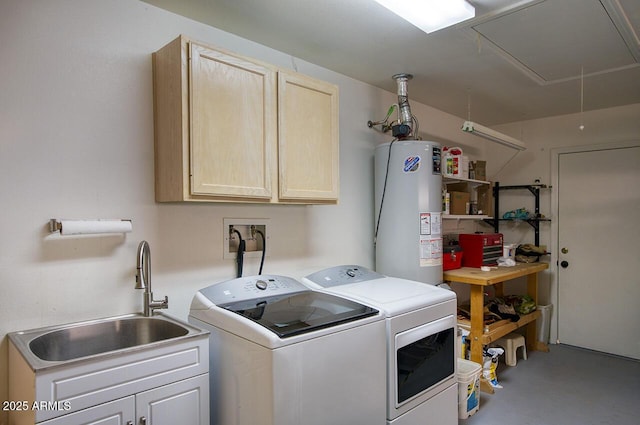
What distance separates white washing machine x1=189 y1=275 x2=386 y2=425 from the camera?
1431 millimetres

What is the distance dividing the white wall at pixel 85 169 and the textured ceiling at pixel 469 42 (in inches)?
13.0

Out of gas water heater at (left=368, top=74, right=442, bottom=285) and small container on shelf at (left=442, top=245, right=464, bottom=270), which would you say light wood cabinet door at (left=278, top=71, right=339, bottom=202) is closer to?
gas water heater at (left=368, top=74, right=442, bottom=285)

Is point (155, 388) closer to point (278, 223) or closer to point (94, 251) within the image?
point (94, 251)

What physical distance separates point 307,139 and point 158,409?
1451 millimetres

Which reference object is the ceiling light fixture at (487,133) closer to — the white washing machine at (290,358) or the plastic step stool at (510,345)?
the white washing machine at (290,358)

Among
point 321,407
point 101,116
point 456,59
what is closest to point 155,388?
point 321,407

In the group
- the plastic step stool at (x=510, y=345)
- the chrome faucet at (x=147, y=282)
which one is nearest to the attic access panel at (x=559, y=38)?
the chrome faucet at (x=147, y=282)

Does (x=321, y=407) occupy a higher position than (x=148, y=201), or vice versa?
(x=148, y=201)

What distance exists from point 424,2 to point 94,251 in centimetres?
189

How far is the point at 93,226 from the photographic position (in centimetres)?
162

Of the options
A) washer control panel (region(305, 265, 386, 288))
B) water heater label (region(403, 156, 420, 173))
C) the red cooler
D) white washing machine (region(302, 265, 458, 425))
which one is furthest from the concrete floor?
water heater label (region(403, 156, 420, 173))

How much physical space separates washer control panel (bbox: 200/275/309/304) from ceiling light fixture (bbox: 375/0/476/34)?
1.46 metres

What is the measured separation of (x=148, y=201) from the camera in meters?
1.89

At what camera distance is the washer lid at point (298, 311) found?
61.9 inches
